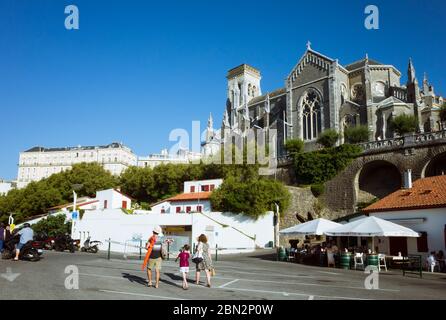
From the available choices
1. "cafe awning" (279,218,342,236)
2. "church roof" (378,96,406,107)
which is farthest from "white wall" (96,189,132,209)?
"church roof" (378,96,406,107)

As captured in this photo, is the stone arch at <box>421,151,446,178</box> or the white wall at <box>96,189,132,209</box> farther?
the white wall at <box>96,189,132,209</box>

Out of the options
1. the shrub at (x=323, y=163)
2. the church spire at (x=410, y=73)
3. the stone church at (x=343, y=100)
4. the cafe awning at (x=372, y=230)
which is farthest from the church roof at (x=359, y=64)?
the cafe awning at (x=372, y=230)

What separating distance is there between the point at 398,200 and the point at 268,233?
16.1 m

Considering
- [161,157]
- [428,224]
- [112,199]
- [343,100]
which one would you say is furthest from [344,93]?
[161,157]

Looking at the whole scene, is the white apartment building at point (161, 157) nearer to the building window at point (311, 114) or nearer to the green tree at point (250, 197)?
the building window at point (311, 114)

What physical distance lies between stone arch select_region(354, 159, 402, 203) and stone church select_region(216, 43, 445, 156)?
8.16 m

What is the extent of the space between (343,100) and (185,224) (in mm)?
35256

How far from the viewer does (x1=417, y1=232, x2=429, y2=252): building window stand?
22.2 meters

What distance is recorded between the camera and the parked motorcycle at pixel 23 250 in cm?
1739

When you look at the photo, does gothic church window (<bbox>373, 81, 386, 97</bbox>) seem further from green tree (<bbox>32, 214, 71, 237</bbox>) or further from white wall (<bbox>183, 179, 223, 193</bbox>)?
green tree (<bbox>32, 214, 71, 237</bbox>)

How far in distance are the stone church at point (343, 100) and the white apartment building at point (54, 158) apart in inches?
2250

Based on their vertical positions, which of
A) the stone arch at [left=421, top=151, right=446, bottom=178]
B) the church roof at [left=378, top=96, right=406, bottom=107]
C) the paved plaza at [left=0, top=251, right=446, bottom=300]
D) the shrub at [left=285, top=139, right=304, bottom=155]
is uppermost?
the church roof at [left=378, top=96, right=406, bottom=107]

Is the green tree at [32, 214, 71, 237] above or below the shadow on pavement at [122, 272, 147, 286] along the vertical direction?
above

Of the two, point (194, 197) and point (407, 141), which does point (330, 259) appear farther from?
point (407, 141)
